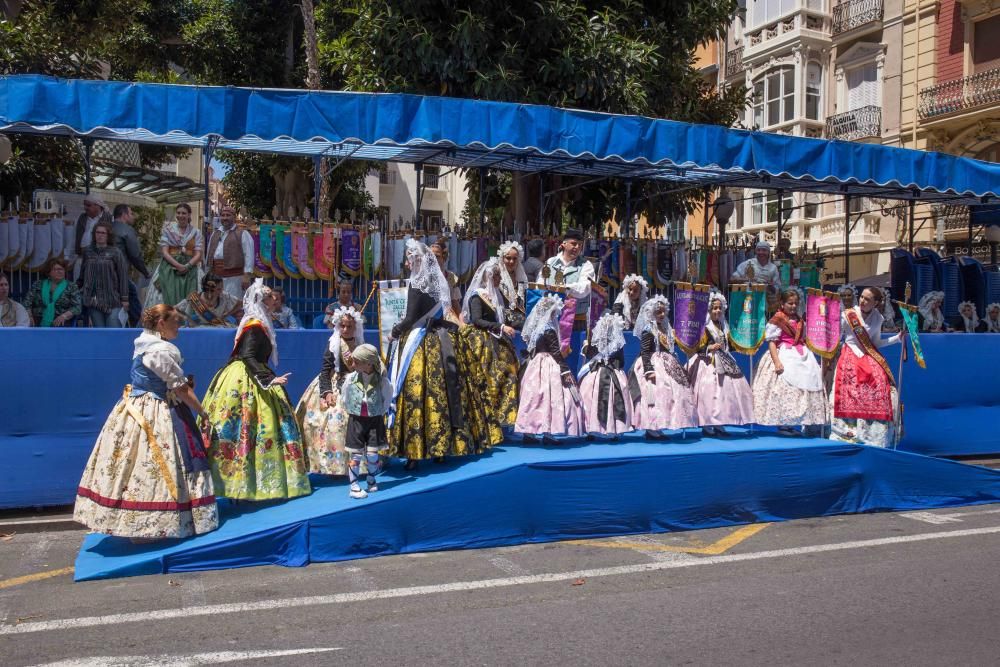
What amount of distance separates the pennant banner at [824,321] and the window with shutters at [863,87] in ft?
70.9

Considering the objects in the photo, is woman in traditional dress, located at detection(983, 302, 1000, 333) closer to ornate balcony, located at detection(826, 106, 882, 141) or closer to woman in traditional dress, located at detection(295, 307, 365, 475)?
woman in traditional dress, located at detection(295, 307, 365, 475)

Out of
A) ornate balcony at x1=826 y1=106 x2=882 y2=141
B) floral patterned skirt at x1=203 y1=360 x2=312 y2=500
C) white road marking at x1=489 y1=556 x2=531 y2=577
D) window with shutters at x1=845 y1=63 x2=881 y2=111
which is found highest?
window with shutters at x1=845 y1=63 x2=881 y2=111

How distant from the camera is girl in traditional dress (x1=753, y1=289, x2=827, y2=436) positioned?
881cm

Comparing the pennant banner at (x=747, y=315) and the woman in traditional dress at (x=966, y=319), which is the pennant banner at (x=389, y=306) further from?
the woman in traditional dress at (x=966, y=319)

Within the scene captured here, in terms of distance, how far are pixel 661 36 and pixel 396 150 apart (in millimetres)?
6864

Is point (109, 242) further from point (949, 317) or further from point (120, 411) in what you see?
point (949, 317)

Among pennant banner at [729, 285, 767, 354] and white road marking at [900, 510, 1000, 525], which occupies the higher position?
pennant banner at [729, 285, 767, 354]

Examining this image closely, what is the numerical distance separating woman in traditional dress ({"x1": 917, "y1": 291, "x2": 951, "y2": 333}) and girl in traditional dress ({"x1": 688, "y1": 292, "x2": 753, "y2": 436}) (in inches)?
210

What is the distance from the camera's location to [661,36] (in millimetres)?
15914

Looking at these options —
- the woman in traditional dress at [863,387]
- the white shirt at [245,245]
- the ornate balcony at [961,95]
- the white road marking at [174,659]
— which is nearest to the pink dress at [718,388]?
the woman in traditional dress at [863,387]

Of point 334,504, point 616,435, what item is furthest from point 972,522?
point 334,504

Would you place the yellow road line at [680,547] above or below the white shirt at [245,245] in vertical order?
below

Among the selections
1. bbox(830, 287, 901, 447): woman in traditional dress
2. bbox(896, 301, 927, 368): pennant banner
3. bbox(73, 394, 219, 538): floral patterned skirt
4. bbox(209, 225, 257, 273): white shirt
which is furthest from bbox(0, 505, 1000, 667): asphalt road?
bbox(209, 225, 257, 273): white shirt

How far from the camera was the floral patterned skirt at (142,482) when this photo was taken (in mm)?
5977
